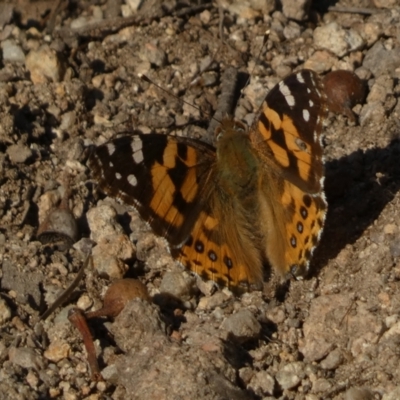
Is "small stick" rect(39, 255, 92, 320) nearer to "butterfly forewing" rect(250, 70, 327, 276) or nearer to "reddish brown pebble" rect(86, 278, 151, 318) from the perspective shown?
"reddish brown pebble" rect(86, 278, 151, 318)

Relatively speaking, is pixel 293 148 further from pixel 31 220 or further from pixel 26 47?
pixel 26 47

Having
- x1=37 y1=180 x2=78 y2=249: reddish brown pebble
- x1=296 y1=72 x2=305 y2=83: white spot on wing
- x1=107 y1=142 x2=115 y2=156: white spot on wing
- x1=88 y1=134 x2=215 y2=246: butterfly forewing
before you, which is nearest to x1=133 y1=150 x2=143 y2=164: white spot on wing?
x1=88 y1=134 x2=215 y2=246: butterfly forewing

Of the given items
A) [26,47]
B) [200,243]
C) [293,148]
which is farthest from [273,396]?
[26,47]

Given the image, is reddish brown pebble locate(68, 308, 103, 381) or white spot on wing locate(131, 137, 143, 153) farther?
white spot on wing locate(131, 137, 143, 153)

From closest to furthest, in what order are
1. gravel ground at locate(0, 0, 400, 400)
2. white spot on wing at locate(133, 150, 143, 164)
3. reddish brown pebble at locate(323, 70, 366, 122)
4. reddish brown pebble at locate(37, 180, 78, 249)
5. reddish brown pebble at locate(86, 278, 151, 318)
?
gravel ground at locate(0, 0, 400, 400)
reddish brown pebble at locate(86, 278, 151, 318)
white spot on wing at locate(133, 150, 143, 164)
reddish brown pebble at locate(37, 180, 78, 249)
reddish brown pebble at locate(323, 70, 366, 122)

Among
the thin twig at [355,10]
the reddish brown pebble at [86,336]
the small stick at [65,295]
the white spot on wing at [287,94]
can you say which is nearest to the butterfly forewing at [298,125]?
the white spot on wing at [287,94]

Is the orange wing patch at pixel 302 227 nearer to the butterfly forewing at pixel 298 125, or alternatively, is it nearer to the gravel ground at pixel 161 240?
the butterfly forewing at pixel 298 125

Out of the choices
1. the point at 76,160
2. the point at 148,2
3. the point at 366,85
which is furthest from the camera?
the point at 148,2

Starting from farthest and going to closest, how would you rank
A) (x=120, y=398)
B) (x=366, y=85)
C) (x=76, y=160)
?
(x=366, y=85) < (x=76, y=160) < (x=120, y=398)
